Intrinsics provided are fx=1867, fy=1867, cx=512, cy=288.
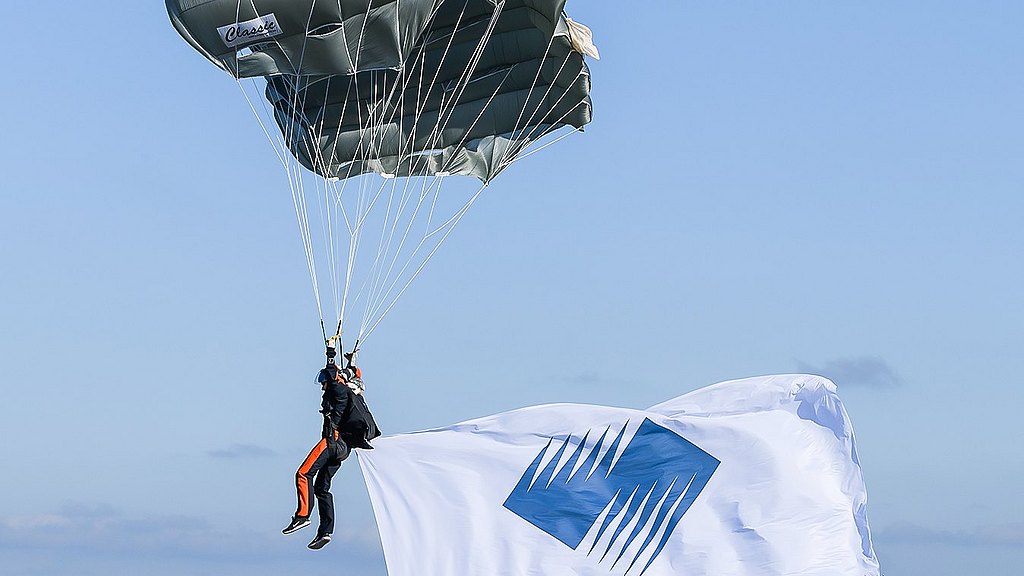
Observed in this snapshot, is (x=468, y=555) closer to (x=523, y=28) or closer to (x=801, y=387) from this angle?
(x=801, y=387)

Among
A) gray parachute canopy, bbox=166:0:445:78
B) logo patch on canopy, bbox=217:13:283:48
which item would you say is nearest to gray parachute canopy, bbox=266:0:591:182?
gray parachute canopy, bbox=166:0:445:78

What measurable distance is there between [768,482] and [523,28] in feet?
18.0

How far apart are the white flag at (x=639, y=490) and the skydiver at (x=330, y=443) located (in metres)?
0.34

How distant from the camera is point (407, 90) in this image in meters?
20.2

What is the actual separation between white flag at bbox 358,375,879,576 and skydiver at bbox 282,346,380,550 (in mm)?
342

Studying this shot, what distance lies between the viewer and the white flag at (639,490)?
17.0 metres

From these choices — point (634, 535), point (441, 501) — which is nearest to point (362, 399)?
point (441, 501)

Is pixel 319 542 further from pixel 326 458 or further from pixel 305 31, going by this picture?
pixel 305 31

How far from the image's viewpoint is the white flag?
16953mm

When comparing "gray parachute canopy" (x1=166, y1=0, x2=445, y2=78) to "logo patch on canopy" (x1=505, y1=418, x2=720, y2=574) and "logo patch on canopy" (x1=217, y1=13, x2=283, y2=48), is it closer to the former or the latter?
"logo patch on canopy" (x1=217, y1=13, x2=283, y2=48)

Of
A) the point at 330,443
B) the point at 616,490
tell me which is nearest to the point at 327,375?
the point at 330,443

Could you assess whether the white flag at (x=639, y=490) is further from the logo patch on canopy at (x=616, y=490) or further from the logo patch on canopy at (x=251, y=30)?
the logo patch on canopy at (x=251, y=30)

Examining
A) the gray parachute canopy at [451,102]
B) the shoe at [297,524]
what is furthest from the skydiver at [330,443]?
the gray parachute canopy at [451,102]

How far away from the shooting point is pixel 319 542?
1691 centimetres
